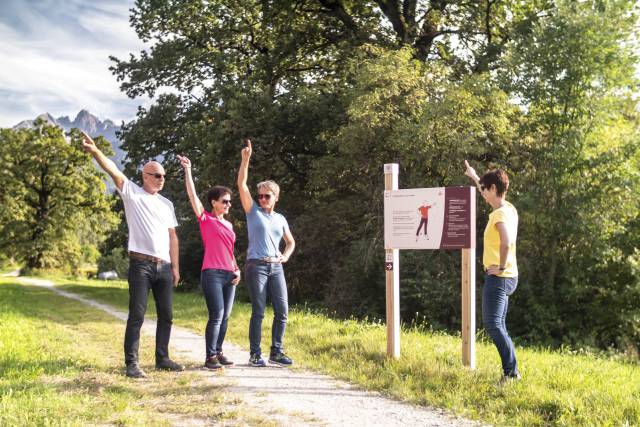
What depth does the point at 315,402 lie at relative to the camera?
217 inches

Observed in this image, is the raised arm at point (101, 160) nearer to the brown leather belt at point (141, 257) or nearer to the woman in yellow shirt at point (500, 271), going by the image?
the brown leather belt at point (141, 257)

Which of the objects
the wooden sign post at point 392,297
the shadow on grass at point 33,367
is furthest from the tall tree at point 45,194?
the wooden sign post at point 392,297

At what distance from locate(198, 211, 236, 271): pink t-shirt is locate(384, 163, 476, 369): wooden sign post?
2.00m

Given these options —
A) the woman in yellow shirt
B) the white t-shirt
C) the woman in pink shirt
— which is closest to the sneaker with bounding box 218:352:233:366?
the woman in pink shirt

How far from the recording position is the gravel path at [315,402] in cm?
496

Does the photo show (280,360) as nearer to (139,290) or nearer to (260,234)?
(260,234)

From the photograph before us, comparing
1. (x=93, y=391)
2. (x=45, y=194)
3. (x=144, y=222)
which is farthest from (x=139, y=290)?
(x=45, y=194)

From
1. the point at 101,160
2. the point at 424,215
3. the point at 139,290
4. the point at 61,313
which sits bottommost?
the point at 61,313

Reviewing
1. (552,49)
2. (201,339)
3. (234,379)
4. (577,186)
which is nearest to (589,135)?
(577,186)

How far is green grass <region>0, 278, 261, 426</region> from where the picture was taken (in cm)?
474

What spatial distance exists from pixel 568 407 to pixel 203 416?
303 cm

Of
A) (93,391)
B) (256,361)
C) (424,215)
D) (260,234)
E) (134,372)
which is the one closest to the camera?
(93,391)

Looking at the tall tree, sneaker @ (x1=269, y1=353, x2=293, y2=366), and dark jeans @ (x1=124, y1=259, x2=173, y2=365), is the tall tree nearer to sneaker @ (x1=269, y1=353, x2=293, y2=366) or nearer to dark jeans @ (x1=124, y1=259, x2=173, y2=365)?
sneaker @ (x1=269, y1=353, x2=293, y2=366)

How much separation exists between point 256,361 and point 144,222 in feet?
6.98
